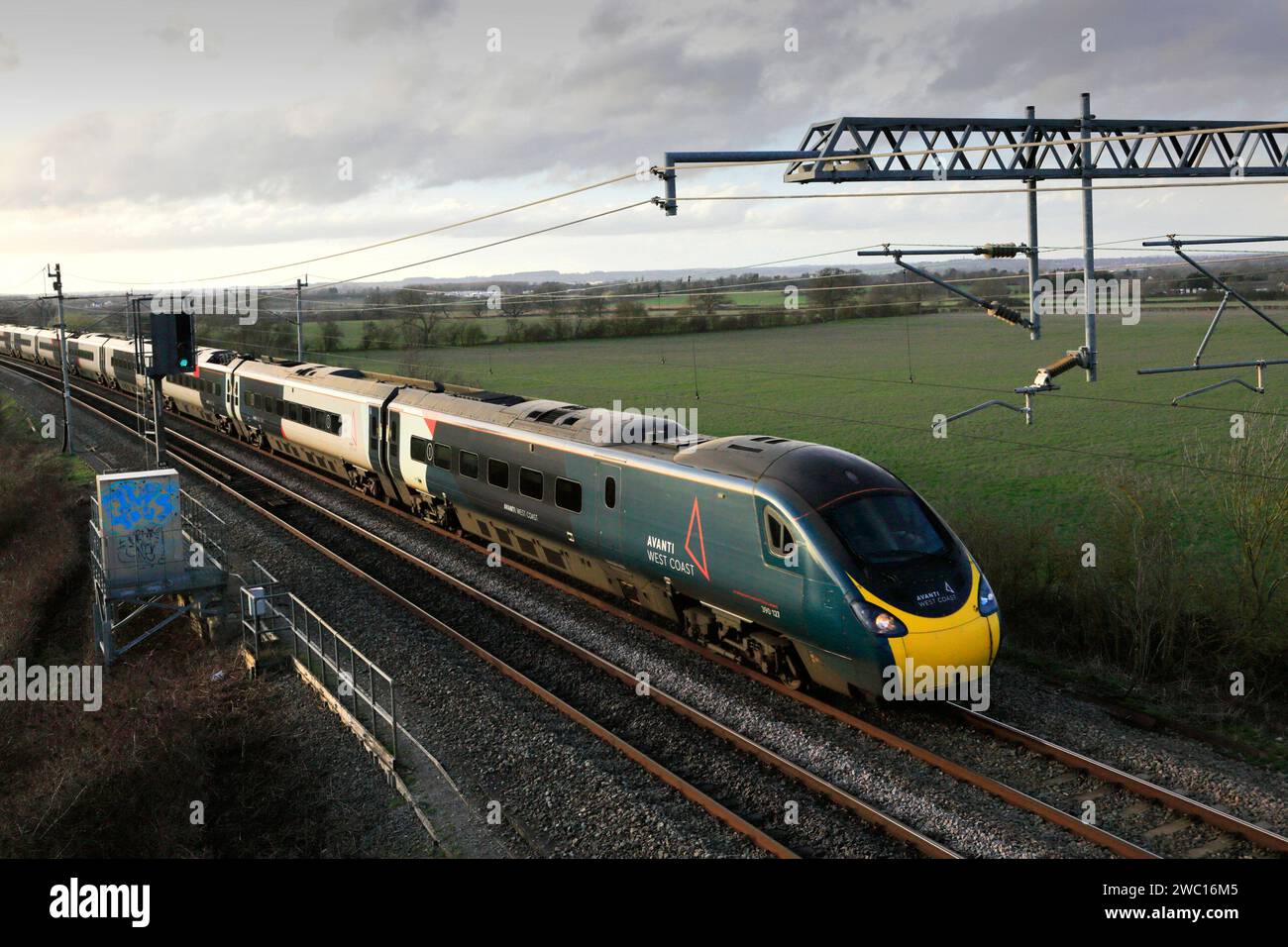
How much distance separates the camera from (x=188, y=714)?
1614 cm

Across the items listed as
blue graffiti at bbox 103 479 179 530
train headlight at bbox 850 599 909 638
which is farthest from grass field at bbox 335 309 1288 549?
blue graffiti at bbox 103 479 179 530

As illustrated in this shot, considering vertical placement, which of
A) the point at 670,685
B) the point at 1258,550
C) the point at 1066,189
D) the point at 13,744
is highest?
the point at 1066,189

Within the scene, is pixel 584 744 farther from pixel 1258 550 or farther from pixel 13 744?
pixel 1258 550

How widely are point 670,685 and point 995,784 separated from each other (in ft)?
16.7

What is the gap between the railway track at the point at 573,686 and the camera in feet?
37.1

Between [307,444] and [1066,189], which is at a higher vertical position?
[1066,189]

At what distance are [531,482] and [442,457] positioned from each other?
169 inches

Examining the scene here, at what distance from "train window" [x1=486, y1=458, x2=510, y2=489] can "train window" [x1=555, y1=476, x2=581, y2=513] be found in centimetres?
208

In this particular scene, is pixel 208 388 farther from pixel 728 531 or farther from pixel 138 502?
pixel 728 531

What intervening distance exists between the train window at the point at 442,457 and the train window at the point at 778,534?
1084 centimetres

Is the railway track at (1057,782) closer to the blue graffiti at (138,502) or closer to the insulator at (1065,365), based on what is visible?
the insulator at (1065,365)

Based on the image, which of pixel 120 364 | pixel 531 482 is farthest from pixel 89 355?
pixel 531 482

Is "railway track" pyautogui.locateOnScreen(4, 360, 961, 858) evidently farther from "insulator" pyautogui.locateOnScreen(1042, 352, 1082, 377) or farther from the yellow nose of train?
"insulator" pyautogui.locateOnScreen(1042, 352, 1082, 377)

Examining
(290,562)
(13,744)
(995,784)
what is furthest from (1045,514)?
(13,744)
